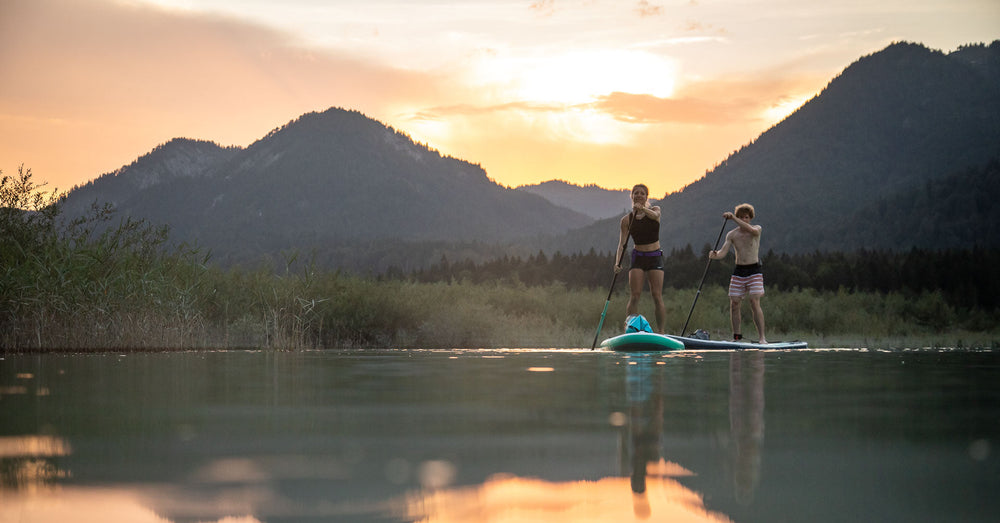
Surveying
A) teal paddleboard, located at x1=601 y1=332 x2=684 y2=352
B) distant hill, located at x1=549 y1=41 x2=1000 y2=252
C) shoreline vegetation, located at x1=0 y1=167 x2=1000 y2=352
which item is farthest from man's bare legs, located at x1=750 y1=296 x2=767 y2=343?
distant hill, located at x1=549 y1=41 x2=1000 y2=252

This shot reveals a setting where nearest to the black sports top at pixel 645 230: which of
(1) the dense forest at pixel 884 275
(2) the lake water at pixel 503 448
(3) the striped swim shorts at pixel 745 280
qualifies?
(3) the striped swim shorts at pixel 745 280

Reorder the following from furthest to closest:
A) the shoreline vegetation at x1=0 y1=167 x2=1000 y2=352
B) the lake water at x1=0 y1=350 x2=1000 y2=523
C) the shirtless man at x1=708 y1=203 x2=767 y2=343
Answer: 1. the shoreline vegetation at x1=0 y1=167 x2=1000 y2=352
2. the shirtless man at x1=708 y1=203 x2=767 y2=343
3. the lake water at x1=0 y1=350 x2=1000 y2=523

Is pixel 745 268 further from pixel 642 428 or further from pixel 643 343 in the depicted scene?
pixel 642 428

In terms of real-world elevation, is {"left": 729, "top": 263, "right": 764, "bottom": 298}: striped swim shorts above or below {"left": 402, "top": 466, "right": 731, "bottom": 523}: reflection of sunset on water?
above

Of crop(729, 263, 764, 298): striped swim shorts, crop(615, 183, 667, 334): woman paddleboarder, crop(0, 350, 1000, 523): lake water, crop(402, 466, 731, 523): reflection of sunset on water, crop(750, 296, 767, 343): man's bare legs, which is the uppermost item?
crop(615, 183, 667, 334): woman paddleboarder

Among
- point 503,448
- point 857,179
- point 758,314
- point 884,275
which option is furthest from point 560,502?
point 857,179

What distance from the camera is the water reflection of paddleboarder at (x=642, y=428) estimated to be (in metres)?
5.38

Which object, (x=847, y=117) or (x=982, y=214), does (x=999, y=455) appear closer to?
(x=982, y=214)

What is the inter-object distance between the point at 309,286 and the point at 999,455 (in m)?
18.2

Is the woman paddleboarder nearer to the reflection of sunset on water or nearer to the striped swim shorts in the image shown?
the striped swim shorts

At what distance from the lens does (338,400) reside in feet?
32.5

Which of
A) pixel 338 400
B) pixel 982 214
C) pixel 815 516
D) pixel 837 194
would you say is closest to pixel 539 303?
pixel 338 400

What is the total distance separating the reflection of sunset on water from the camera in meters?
4.79

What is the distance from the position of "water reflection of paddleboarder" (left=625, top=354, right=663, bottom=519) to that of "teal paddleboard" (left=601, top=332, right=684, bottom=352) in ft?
15.3
